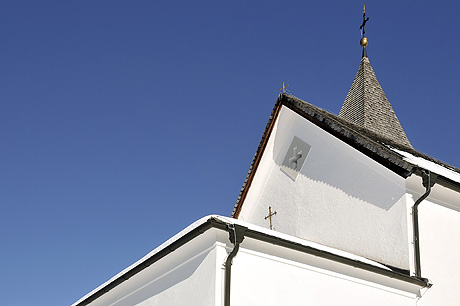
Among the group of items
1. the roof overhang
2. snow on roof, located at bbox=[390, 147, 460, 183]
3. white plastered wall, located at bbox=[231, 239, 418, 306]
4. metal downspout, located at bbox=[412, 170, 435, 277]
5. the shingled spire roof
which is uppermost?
the shingled spire roof

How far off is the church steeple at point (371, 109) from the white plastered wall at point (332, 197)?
10.3ft

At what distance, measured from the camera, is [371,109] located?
15.5 metres

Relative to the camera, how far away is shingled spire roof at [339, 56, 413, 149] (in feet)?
49.0

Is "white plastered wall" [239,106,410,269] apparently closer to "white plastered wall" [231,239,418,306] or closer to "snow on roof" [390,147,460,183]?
"snow on roof" [390,147,460,183]

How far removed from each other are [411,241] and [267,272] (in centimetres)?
278

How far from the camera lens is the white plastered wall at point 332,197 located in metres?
9.72

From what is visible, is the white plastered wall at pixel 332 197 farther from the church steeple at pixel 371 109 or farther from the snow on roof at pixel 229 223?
the church steeple at pixel 371 109

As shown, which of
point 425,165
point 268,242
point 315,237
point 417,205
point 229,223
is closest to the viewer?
point 229,223

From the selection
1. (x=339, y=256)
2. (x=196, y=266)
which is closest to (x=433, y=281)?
(x=339, y=256)

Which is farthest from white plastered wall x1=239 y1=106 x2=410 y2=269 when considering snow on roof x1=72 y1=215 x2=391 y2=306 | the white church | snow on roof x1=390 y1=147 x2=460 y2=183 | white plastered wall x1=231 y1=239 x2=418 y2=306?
white plastered wall x1=231 y1=239 x2=418 y2=306

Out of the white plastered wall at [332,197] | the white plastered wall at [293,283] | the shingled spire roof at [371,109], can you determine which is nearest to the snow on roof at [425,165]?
the white plastered wall at [332,197]

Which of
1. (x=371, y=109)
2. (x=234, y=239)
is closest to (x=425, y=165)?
(x=234, y=239)

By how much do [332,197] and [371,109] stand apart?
5.32 meters

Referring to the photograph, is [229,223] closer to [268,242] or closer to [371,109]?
[268,242]
